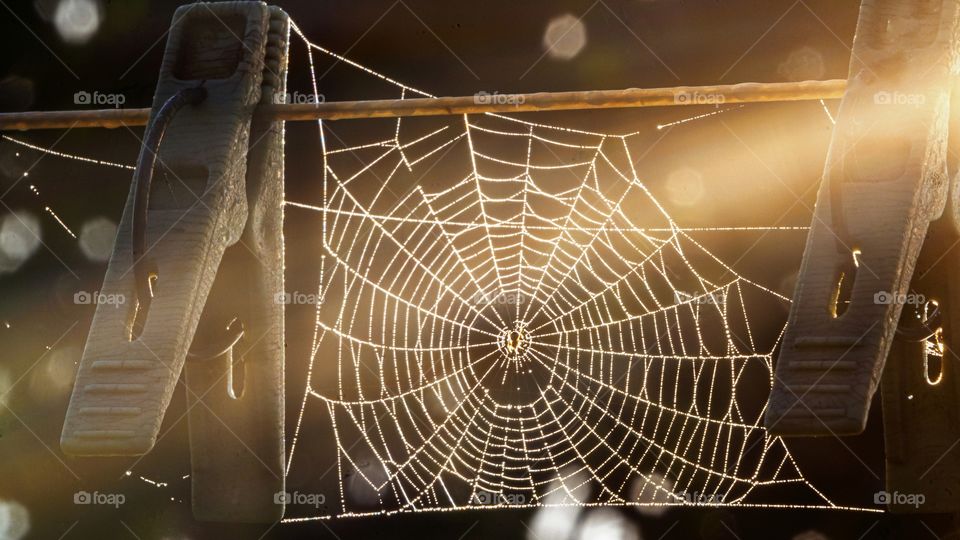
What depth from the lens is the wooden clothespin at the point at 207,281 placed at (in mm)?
879

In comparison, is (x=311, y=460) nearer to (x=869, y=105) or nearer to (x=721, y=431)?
(x=721, y=431)

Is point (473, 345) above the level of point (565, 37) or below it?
below

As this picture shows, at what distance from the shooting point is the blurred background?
1.38 meters

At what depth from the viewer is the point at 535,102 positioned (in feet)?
3.44

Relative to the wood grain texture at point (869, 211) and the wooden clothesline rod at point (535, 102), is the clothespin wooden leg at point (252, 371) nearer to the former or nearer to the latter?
the wooden clothesline rod at point (535, 102)

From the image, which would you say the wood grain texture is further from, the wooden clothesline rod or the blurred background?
the blurred background

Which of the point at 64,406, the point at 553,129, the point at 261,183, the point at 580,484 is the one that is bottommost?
the point at 580,484

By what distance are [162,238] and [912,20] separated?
0.77 metres

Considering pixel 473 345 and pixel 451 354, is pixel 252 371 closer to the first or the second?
pixel 473 345

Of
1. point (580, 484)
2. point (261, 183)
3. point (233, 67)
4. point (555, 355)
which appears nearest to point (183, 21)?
point (233, 67)

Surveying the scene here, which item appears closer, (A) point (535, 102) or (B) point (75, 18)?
(A) point (535, 102)

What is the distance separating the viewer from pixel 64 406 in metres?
1.43

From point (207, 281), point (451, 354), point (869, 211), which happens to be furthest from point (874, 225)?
point (451, 354)

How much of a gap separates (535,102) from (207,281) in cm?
40
